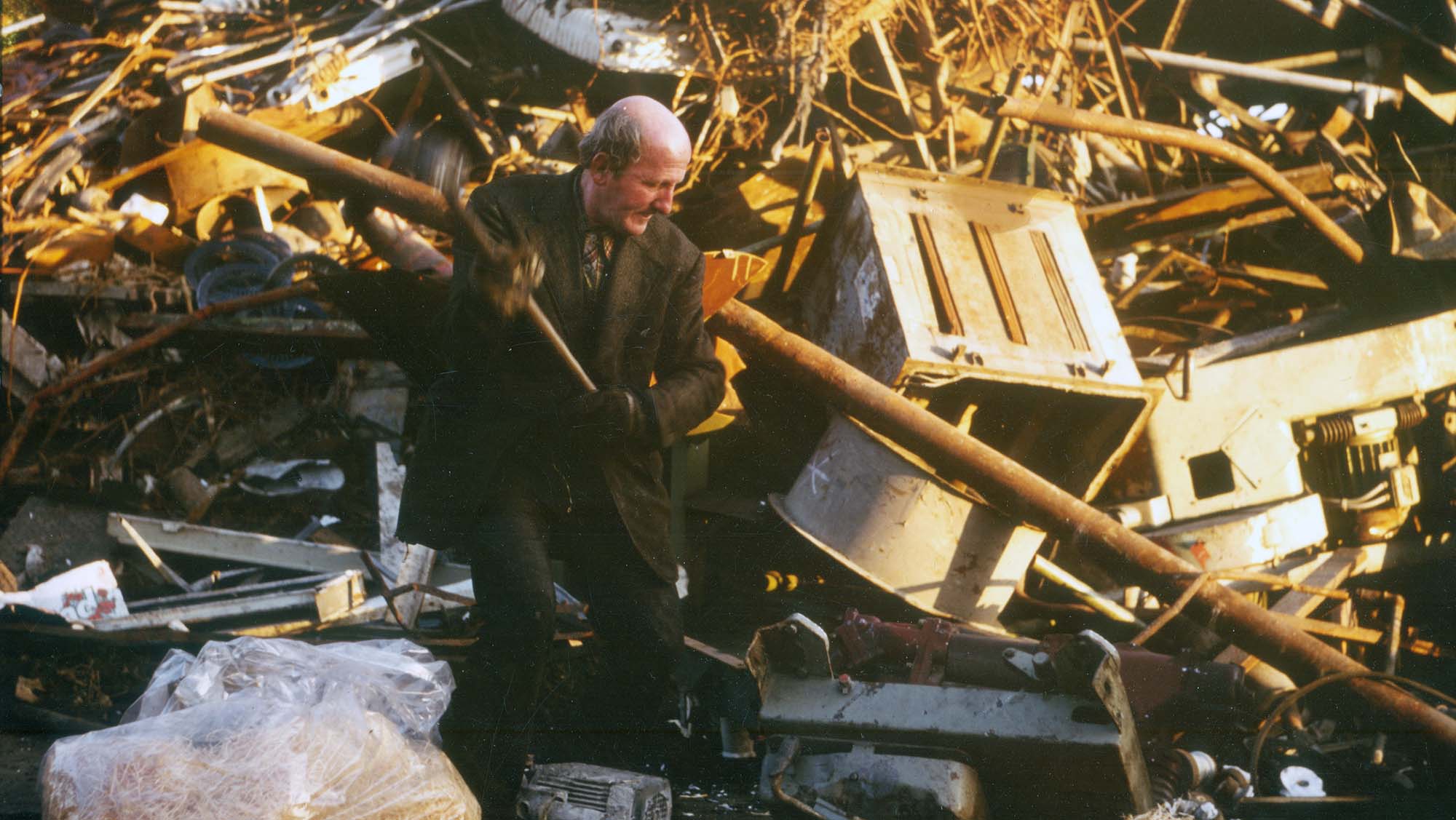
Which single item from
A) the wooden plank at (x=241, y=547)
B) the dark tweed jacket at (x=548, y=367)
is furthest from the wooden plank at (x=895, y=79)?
the wooden plank at (x=241, y=547)

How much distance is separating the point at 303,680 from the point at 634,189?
150cm

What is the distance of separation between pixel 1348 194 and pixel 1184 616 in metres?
3.11

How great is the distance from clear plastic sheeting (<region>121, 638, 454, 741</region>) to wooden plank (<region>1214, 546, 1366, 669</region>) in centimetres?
266

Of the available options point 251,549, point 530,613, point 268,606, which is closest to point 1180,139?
point 530,613

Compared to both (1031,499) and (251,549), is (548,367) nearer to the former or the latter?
(1031,499)

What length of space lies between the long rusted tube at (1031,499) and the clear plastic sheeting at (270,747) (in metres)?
1.52

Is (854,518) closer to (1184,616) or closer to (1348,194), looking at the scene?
(1184,616)

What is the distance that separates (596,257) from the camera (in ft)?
8.01

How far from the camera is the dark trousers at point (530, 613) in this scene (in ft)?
7.52

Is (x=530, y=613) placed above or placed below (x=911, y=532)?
above

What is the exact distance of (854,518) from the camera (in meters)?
3.13

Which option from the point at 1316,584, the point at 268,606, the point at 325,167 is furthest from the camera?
the point at 1316,584

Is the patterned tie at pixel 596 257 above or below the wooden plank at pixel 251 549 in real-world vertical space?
above

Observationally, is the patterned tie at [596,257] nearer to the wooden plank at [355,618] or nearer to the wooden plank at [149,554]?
the wooden plank at [355,618]
